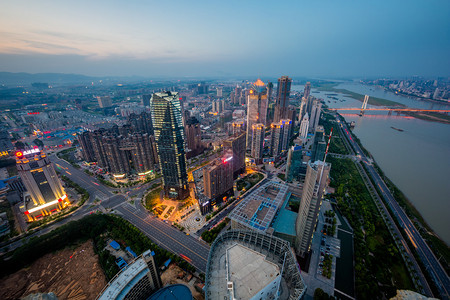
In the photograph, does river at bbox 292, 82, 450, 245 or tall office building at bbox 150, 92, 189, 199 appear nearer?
tall office building at bbox 150, 92, 189, 199

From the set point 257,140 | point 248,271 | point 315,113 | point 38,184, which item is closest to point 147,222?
point 38,184

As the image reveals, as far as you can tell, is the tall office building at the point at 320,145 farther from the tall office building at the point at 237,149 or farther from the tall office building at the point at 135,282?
the tall office building at the point at 135,282

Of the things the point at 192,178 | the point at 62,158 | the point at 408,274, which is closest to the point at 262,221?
the point at 408,274

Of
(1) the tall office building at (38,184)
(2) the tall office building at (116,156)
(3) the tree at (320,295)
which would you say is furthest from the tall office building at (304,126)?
(1) the tall office building at (38,184)

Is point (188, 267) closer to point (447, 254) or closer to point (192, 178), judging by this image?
point (192, 178)

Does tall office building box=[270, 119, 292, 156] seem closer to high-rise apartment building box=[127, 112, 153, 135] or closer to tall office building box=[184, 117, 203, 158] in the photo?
tall office building box=[184, 117, 203, 158]

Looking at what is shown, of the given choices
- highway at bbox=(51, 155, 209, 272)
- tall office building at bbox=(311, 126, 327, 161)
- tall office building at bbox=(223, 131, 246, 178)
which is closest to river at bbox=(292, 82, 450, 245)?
tall office building at bbox=(311, 126, 327, 161)

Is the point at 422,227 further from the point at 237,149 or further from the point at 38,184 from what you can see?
the point at 38,184
